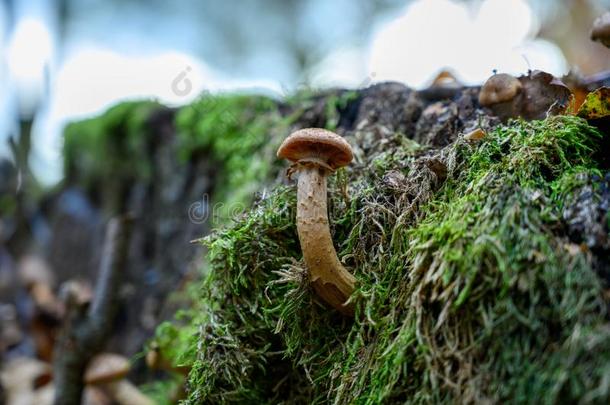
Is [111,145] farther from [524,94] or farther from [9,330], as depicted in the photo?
[524,94]

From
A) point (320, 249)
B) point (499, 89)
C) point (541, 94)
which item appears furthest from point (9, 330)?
point (541, 94)

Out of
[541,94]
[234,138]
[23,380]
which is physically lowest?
[23,380]

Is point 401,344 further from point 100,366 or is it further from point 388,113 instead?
point 100,366

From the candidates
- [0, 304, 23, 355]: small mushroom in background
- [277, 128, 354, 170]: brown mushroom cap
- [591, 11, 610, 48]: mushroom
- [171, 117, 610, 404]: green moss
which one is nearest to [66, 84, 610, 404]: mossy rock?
[171, 117, 610, 404]: green moss

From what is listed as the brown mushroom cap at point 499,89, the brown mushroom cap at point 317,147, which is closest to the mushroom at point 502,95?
the brown mushroom cap at point 499,89

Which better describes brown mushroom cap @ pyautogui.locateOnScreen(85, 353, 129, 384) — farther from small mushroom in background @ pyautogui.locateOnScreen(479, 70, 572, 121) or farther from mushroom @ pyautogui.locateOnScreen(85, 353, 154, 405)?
small mushroom in background @ pyautogui.locateOnScreen(479, 70, 572, 121)
